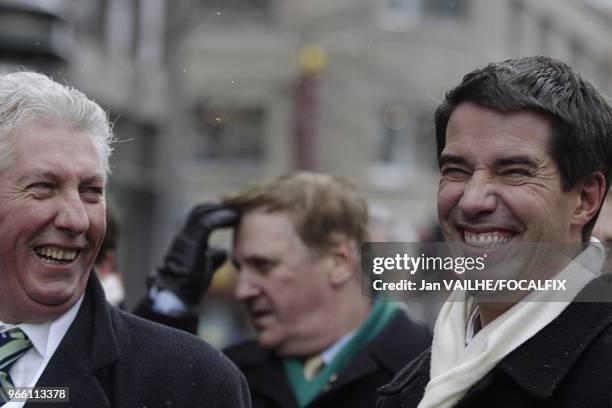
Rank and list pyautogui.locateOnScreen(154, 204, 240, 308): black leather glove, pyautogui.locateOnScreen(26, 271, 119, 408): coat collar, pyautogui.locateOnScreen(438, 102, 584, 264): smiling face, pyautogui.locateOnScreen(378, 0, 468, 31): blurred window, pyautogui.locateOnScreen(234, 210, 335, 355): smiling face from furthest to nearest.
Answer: pyautogui.locateOnScreen(378, 0, 468, 31): blurred window → pyautogui.locateOnScreen(234, 210, 335, 355): smiling face → pyautogui.locateOnScreen(154, 204, 240, 308): black leather glove → pyautogui.locateOnScreen(26, 271, 119, 408): coat collar → pyautogui.locateOnScreen(438, 102, 584, 264): smiling face

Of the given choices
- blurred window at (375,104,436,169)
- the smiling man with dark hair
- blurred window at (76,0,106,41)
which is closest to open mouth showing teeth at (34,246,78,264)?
the smiling man with dark hair

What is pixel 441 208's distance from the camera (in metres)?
2.80

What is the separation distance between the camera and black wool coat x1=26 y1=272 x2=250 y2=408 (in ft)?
9.44

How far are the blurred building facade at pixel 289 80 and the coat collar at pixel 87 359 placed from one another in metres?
19.4

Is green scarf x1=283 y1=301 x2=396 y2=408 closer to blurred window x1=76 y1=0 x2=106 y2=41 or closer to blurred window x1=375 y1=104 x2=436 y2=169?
blurred window x1=76 y1=0 x2=106 y2=41

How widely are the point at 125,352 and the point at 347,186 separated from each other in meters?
1.87

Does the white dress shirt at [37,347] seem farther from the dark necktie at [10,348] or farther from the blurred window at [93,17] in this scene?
the blurred window at [93,17]

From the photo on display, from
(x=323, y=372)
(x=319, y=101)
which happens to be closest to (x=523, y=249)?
(x=323, y=372)

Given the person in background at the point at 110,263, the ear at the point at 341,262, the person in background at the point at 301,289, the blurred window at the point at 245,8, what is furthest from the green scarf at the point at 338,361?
the blurred window at the point at 245,8

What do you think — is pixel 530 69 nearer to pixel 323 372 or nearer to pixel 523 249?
pixel 523 249

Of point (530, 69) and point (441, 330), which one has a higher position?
point (530, 69)

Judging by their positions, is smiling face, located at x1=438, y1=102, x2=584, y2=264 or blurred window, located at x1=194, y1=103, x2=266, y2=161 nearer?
smiling face, located at x1=438, y1=102, x2=584, y2=264

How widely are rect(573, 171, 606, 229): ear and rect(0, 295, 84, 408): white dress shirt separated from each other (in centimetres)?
133

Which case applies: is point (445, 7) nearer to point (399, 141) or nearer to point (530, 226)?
point (399, 141)
